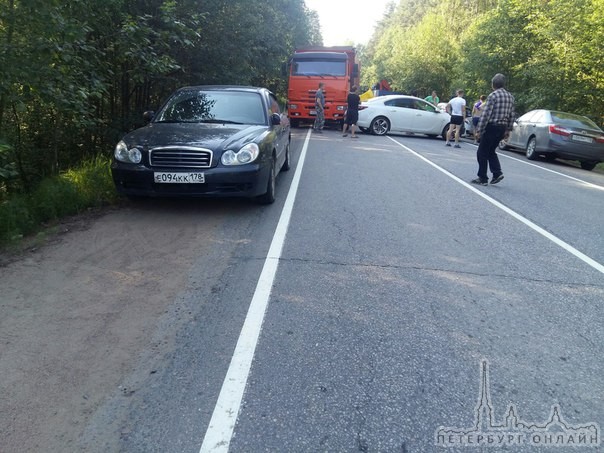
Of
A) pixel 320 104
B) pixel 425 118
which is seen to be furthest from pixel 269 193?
pixel 425 118

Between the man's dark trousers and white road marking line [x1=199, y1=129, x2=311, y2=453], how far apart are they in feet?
18.9

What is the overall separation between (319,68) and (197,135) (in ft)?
48.5

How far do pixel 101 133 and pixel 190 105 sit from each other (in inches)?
117

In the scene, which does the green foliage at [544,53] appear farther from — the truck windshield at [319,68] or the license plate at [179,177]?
the license plate at [179,177]

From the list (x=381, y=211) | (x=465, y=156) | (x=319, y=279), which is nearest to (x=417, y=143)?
(x=465, y=156)

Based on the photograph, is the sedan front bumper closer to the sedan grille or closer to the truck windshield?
the sedan grille

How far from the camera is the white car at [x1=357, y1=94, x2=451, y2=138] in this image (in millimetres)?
19188

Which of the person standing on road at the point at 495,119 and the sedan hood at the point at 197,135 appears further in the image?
the person standing on road at the point at 495,119

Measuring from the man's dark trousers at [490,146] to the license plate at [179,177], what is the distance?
5.50 metres

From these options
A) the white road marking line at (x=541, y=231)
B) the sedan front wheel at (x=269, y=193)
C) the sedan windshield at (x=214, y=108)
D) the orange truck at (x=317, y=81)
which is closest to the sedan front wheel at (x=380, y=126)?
the orange truck at (x=317, y=81)

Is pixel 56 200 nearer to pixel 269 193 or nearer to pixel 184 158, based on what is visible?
pixel 184 158

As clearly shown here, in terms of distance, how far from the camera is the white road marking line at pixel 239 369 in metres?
2.44

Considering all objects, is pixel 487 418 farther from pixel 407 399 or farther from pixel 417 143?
pixel 417 143

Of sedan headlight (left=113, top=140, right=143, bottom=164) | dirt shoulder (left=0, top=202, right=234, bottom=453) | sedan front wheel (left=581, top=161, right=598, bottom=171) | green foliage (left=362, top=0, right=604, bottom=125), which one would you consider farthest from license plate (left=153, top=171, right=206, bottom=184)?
green foliage (left=362, top=0, right=604, bottom=125)
